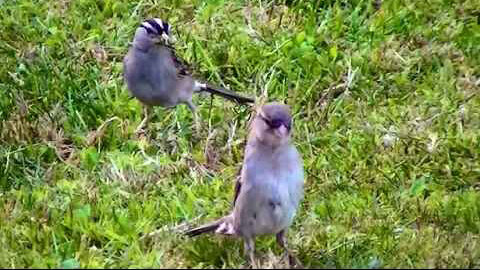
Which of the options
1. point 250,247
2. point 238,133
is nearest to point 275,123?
point 250,247

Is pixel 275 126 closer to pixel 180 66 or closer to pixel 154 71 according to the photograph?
pixel 154 71

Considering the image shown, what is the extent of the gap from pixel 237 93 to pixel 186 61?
1.46 feet

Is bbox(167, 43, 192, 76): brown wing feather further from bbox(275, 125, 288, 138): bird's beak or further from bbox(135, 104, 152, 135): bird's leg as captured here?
bbox(275, 125, 288, 138): bird's beak

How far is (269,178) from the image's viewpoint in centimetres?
543

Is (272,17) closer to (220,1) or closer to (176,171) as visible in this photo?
(220,1)

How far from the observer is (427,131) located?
23.8 feet

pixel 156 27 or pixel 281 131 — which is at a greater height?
pixel 281 131

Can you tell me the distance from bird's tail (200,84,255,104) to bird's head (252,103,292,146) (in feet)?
7.34

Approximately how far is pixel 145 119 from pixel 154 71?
0.31m

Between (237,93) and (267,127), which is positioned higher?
(267,127)

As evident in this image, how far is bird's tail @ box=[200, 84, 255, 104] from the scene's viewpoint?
773 cm

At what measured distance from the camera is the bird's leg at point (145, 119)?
7.47 metres

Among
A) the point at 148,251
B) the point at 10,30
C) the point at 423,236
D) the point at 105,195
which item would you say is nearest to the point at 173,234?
the point at 148,251

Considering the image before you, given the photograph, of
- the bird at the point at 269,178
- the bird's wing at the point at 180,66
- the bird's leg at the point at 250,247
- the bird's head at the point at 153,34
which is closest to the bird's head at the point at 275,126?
the bird at the point at 269,178
